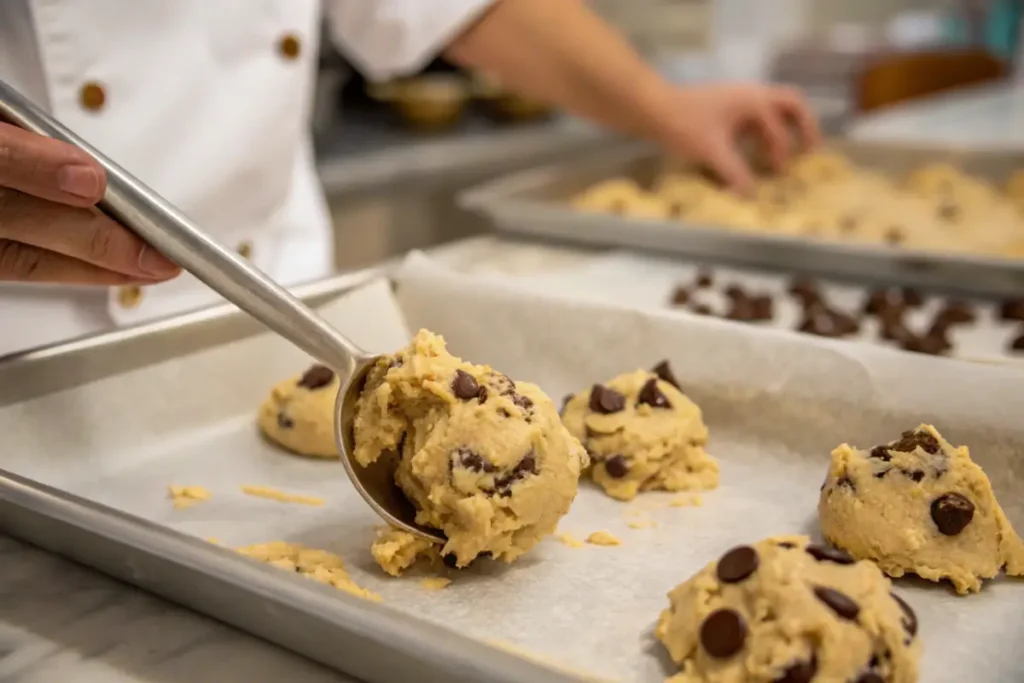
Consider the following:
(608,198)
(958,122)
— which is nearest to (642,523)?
(608,198)

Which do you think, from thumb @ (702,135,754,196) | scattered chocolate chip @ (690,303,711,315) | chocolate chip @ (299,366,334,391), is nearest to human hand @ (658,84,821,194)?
thumb @ (702,135,754,196)

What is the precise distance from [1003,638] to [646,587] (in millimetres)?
296

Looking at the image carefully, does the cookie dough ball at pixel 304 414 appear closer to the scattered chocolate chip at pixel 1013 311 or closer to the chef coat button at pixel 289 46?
the chef coat button at pixel 289 46

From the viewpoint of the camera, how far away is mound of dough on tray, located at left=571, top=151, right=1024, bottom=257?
1.89 m

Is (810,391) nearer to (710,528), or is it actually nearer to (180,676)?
(710,528)

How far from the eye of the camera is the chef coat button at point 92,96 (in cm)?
133

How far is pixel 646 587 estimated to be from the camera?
88 centimetres

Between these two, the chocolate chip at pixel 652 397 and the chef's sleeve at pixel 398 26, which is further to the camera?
the chef's sleeve at pixel 398 26

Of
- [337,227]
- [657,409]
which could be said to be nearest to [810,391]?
[657,409]

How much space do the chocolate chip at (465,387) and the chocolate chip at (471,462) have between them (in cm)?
5

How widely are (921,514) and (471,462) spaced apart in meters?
0.42

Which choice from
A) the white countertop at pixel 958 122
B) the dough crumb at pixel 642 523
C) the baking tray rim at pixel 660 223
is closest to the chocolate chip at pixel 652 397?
the dough crumb at pixel 642 523

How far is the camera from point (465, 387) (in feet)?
2.91

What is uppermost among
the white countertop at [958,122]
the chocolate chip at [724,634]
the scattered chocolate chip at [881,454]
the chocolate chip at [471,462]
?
the chocolate chip at [471,462]
